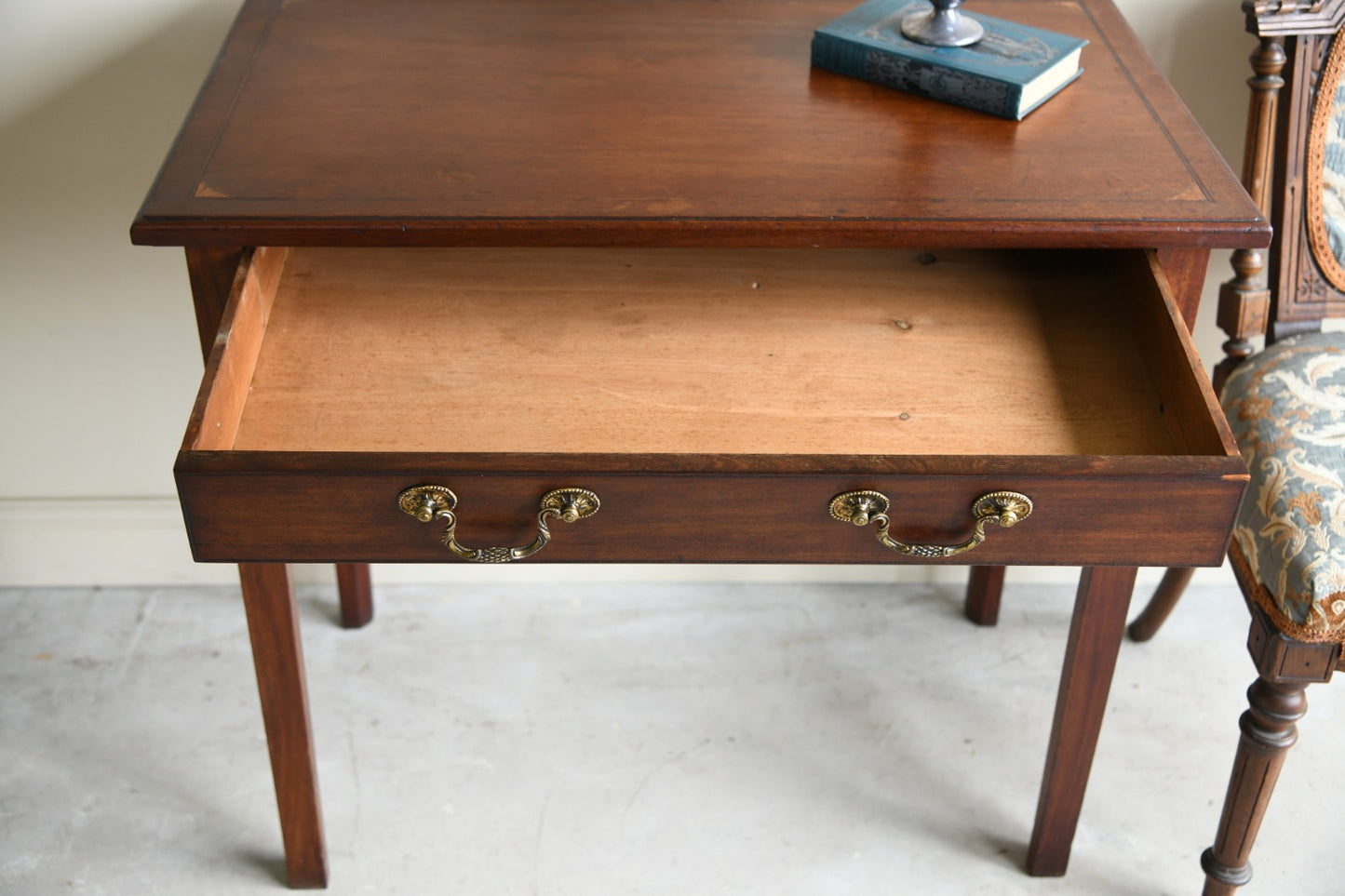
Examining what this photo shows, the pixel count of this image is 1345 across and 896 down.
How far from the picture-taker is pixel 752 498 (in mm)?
934

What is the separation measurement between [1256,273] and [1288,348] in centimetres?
9

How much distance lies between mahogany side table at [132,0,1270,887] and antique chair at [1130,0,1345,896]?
14cm

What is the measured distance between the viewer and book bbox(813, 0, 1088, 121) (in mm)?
1145

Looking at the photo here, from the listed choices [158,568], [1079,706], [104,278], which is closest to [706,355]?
[1079,706]

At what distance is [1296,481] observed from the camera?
3.85 feet

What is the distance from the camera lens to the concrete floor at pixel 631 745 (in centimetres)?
139

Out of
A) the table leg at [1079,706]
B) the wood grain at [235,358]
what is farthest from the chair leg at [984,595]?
Answer: the wood grain at [235,358]

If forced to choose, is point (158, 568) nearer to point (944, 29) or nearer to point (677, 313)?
point (677, 313)

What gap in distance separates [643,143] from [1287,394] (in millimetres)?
680

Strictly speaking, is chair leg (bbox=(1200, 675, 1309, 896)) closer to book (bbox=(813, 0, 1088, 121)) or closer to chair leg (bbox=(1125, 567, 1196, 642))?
chair leg (bbox=(1125, 567, 1196, 642))

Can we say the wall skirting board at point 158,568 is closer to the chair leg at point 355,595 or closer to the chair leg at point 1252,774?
the chair leg at point 355,595

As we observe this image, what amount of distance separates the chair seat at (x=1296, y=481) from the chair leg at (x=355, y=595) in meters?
1.02

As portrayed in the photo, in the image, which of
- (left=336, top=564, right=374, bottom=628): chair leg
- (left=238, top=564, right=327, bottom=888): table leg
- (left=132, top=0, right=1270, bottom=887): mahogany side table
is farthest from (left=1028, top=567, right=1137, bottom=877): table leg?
(left=336, top=564, right=374, bottom=628): chair leg

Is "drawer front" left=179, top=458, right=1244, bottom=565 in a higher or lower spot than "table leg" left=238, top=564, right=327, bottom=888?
higher
